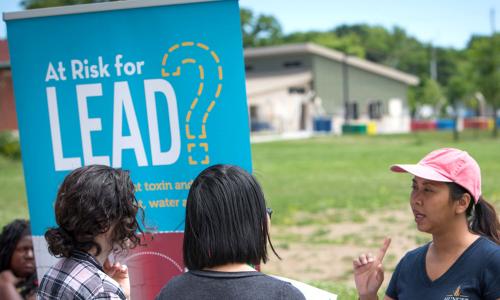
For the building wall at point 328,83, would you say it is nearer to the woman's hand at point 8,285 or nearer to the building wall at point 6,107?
the building wall at point 6,107

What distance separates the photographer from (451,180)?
2.43m

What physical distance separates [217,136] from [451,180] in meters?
1.23

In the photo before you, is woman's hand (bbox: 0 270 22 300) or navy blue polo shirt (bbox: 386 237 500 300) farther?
woman's hand (bbox: 0 270 22 300)

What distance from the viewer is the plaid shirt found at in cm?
217

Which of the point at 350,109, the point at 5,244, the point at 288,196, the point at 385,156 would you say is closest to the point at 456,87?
the point at 350,109

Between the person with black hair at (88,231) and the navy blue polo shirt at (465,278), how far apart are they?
115cm

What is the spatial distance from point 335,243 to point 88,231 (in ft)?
22.8

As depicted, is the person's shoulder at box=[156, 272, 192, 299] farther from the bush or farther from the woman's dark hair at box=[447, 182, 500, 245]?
the bush

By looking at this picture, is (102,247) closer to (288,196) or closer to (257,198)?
(257,198)

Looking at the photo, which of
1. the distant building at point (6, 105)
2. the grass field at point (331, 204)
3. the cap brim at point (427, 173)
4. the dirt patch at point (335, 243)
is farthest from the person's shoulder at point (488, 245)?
the distant building at point (6, 105)

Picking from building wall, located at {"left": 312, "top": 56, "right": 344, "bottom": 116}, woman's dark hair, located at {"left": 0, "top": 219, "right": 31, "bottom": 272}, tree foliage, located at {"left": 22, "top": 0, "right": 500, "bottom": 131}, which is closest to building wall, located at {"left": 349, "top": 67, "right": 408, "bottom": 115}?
building wall, located at {"left": 312, "top": 56, "right": 344, "bottom": 116}

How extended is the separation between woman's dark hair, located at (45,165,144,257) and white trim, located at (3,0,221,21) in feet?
3.97

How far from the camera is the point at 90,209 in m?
2.21

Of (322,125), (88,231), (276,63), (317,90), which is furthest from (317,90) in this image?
(88,231)
